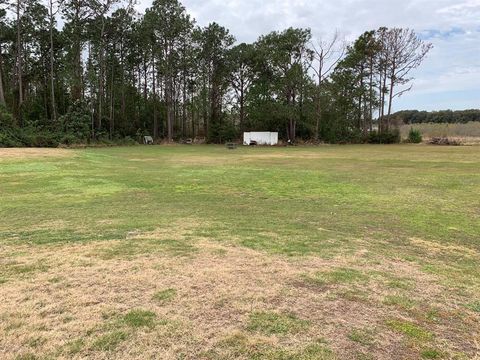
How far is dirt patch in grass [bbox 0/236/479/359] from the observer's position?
280 cm

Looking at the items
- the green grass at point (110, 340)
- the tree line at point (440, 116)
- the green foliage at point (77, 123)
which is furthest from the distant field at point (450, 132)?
the green grass at point (110, 340)

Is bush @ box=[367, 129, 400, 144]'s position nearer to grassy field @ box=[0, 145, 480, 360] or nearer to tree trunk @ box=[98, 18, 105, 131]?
tree trunk @ box=[98, 18, 105, 131]

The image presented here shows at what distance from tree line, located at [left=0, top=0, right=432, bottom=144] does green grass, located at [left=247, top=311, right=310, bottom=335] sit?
3887 centimetres

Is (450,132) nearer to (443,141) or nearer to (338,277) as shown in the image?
(443,141)

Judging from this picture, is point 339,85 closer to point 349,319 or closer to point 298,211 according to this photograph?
point 298,211

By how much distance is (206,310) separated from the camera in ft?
11.0

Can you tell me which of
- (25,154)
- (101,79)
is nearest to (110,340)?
(25,154)

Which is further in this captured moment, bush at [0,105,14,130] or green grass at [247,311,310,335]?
bush at [0,105,14,130]

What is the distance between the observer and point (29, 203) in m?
8.88

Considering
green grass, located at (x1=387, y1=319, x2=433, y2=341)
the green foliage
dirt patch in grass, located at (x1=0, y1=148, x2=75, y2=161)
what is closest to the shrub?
the green foliage

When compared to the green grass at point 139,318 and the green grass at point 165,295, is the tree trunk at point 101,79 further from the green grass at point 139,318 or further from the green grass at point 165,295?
the green grass at point 139,318

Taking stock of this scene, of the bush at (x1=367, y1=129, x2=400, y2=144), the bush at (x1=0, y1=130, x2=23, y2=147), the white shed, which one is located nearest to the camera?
the bush at (x1=0, y1=130, x2=23, y2=147)

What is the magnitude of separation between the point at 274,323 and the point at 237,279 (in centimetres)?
102

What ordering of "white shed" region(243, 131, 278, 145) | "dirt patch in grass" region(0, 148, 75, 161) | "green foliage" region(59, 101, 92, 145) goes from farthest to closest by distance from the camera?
1. "white shed" region(243, 131, 278, 145)
2. "green foliage" region(59, 101, 92, 145)
3. "dirt patch in grass" region(0, 148, 75, 161)
